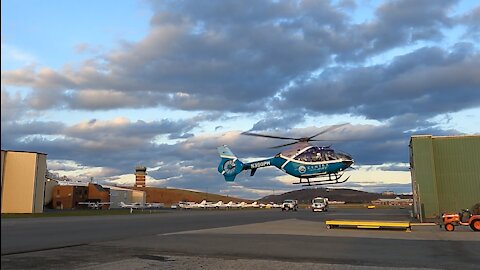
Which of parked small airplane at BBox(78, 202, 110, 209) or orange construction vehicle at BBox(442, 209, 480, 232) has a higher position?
→ parked small airplane at BBox(78, 202, 110, 209)

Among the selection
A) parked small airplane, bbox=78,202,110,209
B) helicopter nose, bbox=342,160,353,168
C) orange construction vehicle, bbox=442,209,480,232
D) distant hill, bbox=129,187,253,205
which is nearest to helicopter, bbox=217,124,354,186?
helicopter nose, bbox=342,160,353,168

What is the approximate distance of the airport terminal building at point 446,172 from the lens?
42219 mm

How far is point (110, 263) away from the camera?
12.4 meters

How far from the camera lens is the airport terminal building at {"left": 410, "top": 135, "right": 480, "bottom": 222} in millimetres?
42219

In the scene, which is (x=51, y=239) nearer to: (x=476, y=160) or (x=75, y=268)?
(x=75, y=268)

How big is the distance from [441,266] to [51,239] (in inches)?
605

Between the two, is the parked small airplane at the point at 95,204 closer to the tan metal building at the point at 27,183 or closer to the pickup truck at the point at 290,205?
the tan metal building at the point at 27,183

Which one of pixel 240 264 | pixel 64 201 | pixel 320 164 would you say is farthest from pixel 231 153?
pixel 240 264

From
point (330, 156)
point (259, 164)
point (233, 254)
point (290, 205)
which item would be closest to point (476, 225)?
point (233, 254)

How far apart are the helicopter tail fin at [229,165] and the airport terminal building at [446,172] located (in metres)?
25.4

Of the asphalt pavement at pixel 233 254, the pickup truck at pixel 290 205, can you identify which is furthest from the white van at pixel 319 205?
the asphalt pavement at pixel 233 254

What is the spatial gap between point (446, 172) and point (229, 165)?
1168 inches

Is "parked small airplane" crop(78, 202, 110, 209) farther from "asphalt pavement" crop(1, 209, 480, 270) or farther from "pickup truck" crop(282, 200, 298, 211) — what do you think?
"asphalt pavement" crop(1, 209, 480, 270)

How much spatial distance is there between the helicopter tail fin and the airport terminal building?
83.4ft
